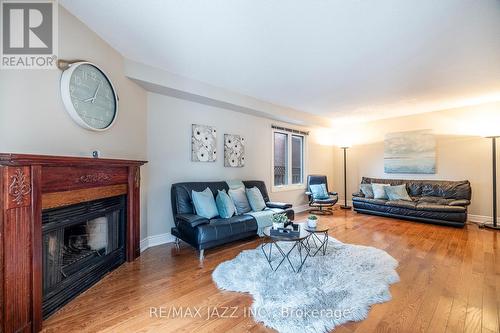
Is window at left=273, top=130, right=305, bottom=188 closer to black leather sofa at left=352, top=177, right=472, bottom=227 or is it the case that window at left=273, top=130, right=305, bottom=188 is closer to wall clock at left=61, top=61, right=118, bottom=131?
black leather sofa at left=352, top=177, right=472, bottom=227

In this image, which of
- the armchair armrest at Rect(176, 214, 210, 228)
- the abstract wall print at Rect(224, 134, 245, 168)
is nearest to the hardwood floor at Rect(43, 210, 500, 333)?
the armchair armrest at Rect(176, 214, 210, 228)

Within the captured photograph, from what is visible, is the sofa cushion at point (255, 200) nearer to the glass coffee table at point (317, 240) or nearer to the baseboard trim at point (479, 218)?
the glass coffee table at point (317, 240)

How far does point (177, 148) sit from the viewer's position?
3.65 m

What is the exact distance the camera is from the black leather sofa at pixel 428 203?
4242 millimetres

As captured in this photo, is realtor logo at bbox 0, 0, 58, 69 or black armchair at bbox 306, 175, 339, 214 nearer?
realtor logo at bbox 0, 0, 58, 69

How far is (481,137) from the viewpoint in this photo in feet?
15.4

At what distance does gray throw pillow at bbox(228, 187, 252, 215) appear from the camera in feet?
11.9

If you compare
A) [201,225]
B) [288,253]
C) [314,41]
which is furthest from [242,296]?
[314,41]

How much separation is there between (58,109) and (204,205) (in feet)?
6.40

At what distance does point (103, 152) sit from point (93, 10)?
4.53 ft

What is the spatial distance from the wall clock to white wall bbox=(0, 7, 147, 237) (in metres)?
0.07

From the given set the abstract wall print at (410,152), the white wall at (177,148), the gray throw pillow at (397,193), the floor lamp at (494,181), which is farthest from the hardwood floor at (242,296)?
the abstract wall print at (410,152)

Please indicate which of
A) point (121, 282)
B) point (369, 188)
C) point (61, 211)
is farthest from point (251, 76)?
point (369, 188)

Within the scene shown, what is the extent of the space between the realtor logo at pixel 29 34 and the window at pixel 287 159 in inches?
165
